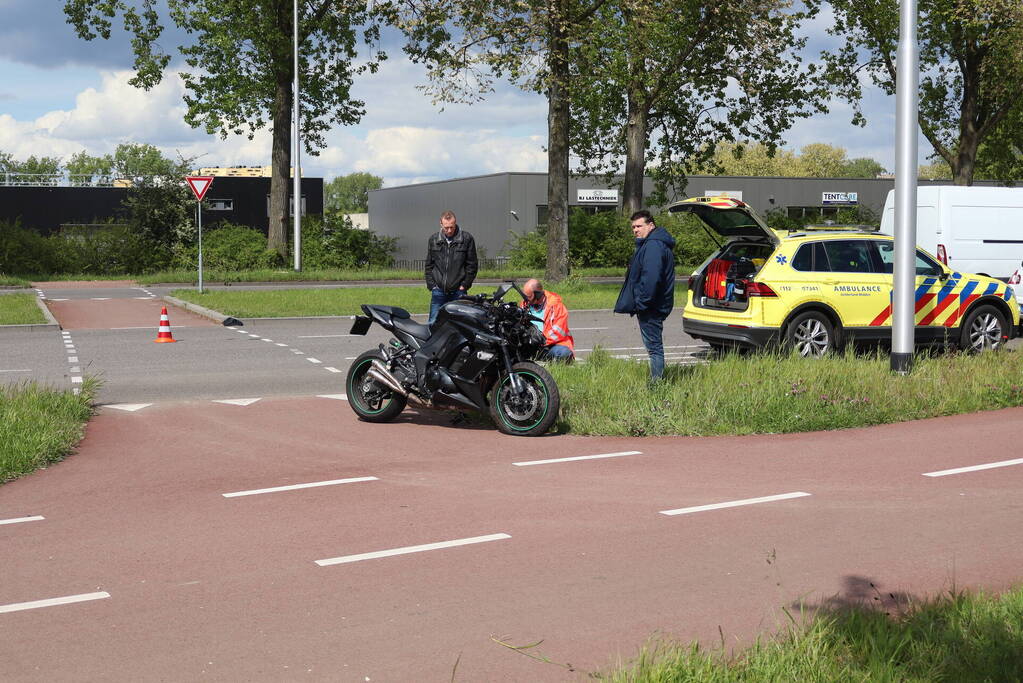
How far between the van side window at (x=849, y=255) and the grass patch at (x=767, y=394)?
2.47m

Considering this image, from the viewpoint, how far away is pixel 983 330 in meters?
14.5

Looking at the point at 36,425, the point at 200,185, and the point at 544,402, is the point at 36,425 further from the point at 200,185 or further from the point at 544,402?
the point at 200,185

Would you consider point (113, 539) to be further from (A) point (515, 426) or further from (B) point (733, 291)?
(B) point (733, 291)

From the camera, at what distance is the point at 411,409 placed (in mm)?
10664

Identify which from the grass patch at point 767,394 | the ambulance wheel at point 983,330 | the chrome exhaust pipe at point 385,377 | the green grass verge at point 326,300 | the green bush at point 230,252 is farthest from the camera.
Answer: the green bush at point 230,252

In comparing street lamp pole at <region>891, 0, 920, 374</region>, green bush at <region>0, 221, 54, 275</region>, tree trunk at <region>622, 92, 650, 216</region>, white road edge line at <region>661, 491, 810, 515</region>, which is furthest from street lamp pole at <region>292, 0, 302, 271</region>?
white road edge line at <region>661, 491, 810, 515</region>

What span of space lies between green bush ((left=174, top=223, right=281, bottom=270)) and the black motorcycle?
2786 centimetres

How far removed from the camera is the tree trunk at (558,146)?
26.1 metres

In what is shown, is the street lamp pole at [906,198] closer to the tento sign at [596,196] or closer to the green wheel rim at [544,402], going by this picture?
the green wheel rim at [544,402]

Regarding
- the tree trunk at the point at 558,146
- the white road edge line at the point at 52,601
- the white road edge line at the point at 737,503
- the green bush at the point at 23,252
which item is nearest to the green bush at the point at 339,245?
the green bush at the point at 23,252

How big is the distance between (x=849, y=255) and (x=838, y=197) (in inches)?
1959

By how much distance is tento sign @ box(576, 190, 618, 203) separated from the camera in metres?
60.0

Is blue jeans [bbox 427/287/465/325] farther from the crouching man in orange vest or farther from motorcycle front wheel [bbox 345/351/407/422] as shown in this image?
motorcycle front wheel [bbox 345/351/407/422]

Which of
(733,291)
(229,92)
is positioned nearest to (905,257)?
(733,291)
